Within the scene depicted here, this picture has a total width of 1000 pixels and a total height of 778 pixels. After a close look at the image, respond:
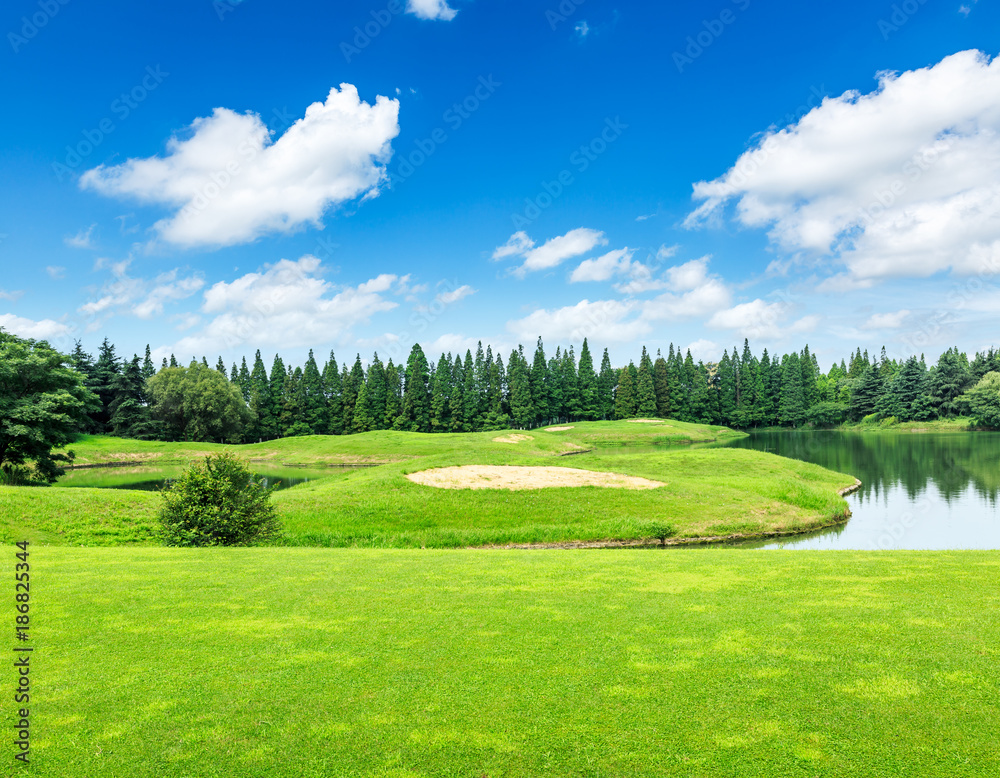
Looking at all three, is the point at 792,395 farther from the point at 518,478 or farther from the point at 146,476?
the point at 146,476

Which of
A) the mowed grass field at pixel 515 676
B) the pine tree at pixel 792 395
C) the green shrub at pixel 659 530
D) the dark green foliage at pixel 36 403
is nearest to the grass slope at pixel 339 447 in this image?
the dark green foliage at pixel 36 403

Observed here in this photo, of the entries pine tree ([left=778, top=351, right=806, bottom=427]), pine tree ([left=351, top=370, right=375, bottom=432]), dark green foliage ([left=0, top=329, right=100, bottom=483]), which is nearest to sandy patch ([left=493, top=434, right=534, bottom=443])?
pine tree ([left=351, top=370, right=375, bottom=432])

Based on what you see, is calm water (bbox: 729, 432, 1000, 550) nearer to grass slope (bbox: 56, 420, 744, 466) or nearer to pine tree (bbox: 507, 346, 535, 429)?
grass slope (bbox: 56, 420, 744, 466)

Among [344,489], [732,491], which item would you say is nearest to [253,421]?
[344,489]

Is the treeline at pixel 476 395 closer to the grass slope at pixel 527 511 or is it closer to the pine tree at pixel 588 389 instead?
the pine tree at pixel 588 389

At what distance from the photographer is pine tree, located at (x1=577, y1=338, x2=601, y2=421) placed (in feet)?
391

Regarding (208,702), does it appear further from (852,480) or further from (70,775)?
(852,480)

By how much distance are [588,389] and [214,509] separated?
10367cm

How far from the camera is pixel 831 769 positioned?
17.8 feet

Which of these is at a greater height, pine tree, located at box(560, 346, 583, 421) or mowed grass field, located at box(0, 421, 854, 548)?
pine tree, located at box(560, 346, 583, 421)

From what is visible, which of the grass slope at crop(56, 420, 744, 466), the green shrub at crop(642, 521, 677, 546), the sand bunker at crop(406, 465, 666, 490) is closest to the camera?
the green shrub at crop(642, 521, 677, 546)

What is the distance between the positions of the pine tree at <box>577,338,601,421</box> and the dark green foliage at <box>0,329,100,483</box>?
91924 mm

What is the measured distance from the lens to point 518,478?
113ft

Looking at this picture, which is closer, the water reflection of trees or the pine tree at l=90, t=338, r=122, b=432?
the water reflection of trees
